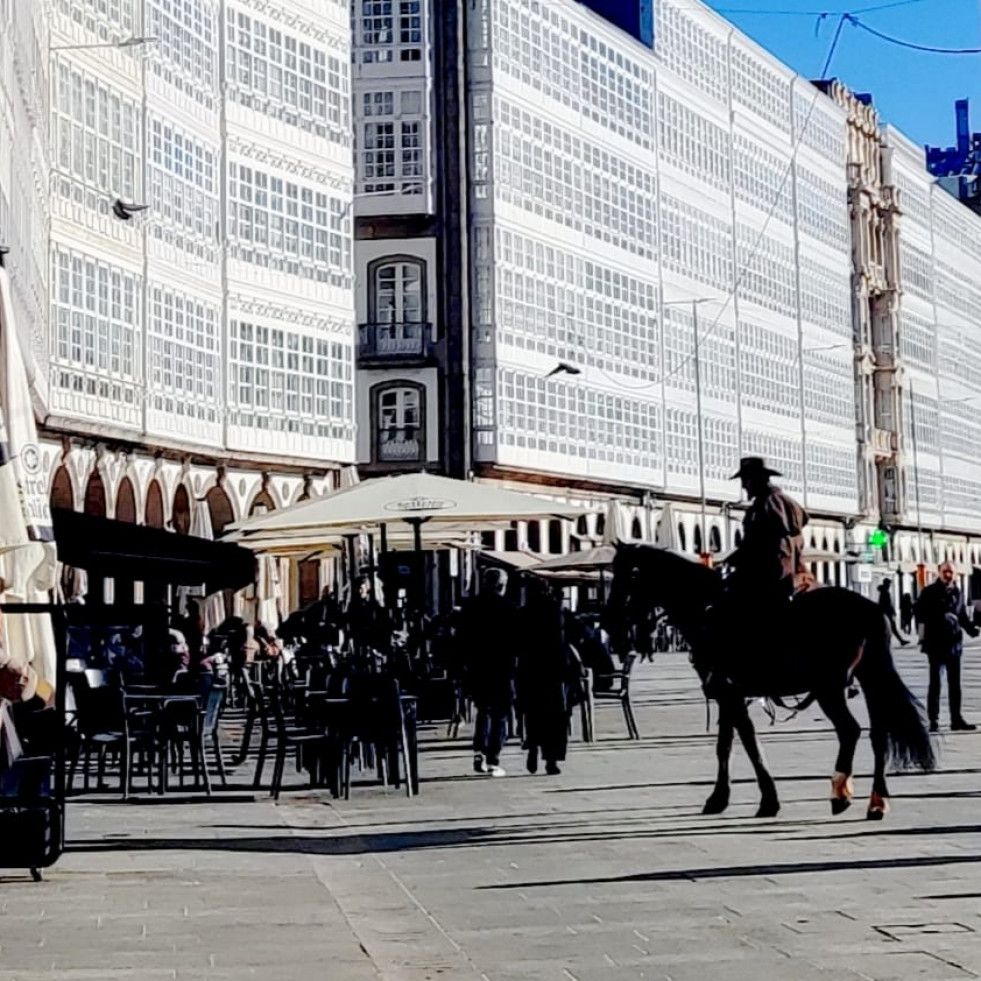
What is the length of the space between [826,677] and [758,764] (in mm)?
717

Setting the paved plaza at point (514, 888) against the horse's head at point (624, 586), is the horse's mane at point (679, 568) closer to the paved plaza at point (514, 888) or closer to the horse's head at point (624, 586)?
the horse's head at point (624, 586)

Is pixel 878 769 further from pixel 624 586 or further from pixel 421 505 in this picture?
pixel 421 505

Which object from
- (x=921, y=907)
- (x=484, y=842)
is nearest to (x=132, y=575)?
(x=484, y=842)

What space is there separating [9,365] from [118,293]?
33.1 meters

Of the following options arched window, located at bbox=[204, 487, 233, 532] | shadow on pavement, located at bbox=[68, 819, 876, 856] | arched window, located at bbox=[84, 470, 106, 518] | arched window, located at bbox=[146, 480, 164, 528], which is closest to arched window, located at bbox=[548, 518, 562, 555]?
arched window, located at bbox=[204, 487, 233, 532]

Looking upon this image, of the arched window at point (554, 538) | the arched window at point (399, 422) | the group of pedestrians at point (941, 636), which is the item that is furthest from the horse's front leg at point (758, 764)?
the arched window at point (554, 538)

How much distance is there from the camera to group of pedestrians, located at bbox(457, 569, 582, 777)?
19594 millimetres

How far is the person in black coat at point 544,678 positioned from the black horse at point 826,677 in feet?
13.6

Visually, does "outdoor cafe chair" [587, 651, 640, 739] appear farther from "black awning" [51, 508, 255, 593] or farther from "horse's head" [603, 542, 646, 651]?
"horse's head" [603, 542, 646, 651]

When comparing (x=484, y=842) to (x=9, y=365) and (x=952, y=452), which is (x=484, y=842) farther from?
(x=952, y=452)

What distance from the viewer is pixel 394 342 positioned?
66.3m

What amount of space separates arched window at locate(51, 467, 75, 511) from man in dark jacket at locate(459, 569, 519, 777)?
2325cm

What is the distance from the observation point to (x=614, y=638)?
17.2 meters

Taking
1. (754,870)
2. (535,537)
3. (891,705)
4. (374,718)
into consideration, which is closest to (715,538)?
(535,537)
